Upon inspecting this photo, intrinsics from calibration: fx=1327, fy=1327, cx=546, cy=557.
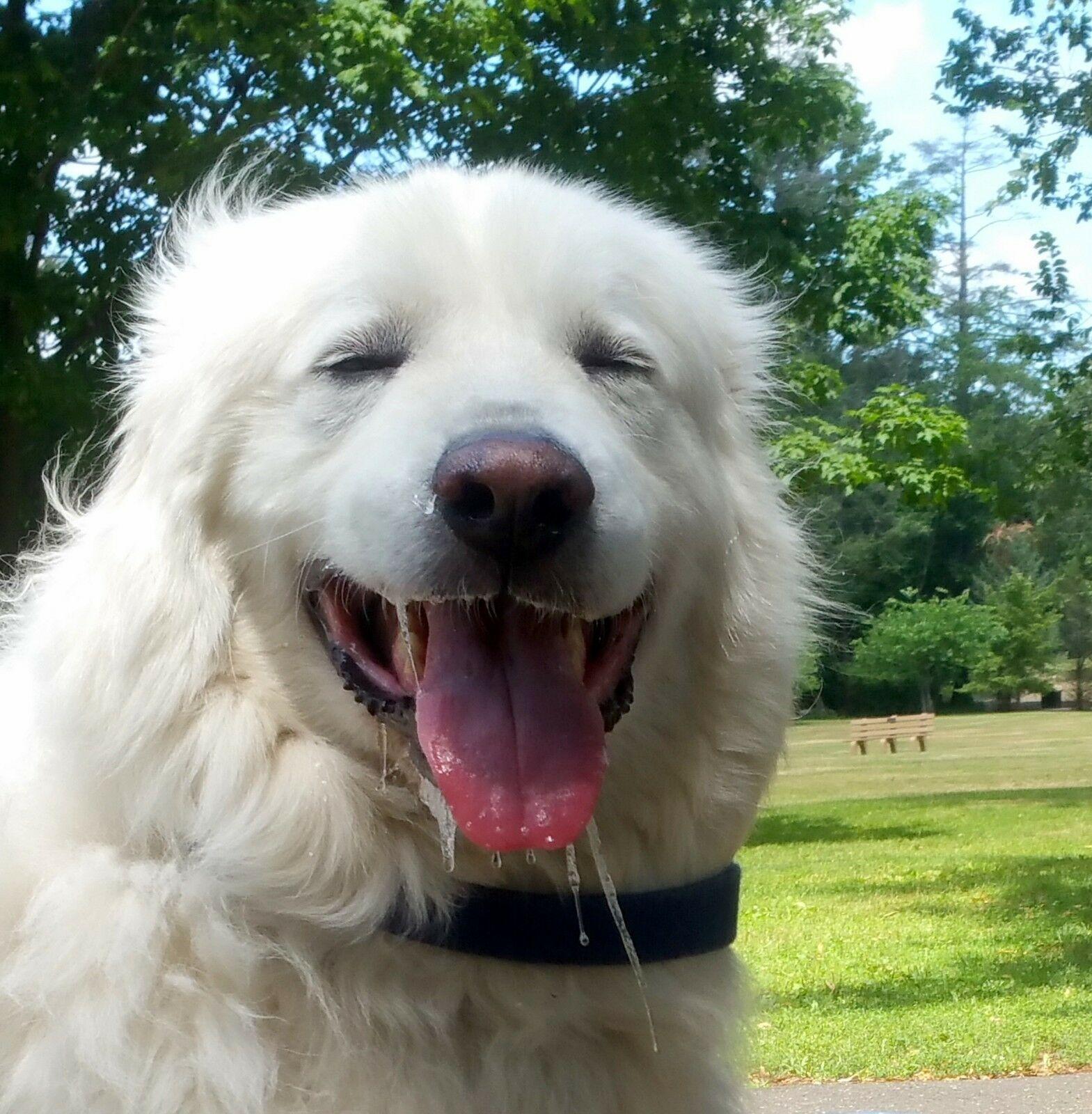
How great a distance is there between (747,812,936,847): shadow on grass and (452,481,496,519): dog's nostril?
13199 mm

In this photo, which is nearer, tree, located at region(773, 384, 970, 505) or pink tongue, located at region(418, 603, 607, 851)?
pink tongue, located at region(418, 603, 607, 851)

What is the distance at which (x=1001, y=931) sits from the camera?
9.66 meters

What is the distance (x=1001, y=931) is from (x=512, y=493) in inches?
349

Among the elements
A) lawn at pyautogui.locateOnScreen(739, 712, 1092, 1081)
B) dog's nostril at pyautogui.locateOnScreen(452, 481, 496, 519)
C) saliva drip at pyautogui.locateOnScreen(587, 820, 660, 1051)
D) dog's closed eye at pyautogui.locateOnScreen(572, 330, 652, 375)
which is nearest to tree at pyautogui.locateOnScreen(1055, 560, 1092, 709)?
lawn at pyautogui.locateOnScreen(739, 712, 1092, 1081)

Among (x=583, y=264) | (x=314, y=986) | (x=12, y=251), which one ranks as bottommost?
(x=314, y=986)

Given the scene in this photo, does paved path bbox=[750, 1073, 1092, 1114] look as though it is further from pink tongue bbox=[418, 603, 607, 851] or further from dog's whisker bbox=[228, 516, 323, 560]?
dog's whisker bbox=[228, 516, 323, 560]

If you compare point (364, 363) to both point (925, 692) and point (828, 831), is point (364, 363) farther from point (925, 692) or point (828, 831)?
point (925, 692)

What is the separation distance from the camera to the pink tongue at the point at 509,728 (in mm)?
2025

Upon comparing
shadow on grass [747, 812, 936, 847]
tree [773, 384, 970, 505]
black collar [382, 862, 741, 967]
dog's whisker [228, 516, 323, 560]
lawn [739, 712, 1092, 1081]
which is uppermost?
tree [773, 384, 970, 505]

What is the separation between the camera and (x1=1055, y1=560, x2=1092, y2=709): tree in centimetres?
3484

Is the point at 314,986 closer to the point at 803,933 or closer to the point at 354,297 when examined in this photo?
the point at 354,297

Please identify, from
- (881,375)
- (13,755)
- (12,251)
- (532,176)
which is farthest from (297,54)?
(881,375)

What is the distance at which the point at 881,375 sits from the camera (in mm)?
22609

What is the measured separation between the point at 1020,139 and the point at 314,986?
10.9m
